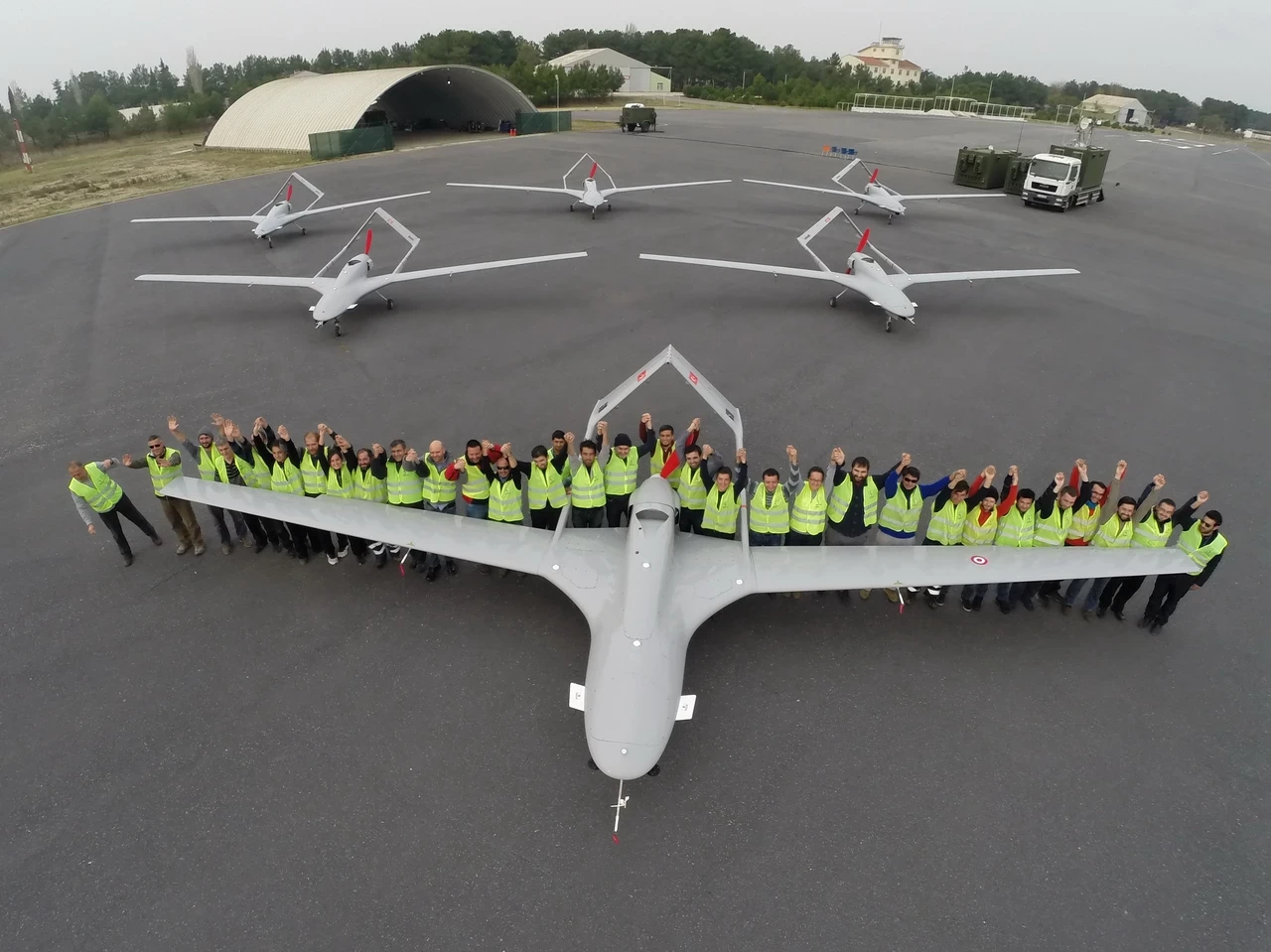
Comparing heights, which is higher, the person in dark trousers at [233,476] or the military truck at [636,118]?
the military truck at [636,118]

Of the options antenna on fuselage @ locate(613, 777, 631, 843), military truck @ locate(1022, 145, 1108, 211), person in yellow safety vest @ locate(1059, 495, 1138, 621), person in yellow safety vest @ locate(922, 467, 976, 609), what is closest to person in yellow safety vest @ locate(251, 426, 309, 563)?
antenna on fuselage @ locate(613, 777, 631, 843)

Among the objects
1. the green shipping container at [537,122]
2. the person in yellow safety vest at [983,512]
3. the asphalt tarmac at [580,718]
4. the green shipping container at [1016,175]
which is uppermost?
the green shipping container at [537,122]

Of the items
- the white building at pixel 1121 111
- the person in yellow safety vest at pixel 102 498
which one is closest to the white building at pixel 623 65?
the white building at pixel 1121 111

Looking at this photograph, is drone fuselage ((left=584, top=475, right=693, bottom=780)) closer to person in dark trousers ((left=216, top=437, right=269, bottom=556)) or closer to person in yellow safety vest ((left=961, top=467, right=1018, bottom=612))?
person in yellow safety vest ((left=961, top=467, right=1018, bottom=612))

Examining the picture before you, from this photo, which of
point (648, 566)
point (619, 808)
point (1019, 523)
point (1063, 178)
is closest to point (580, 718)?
point (619, 808)

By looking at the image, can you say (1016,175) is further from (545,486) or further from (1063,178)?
(545,486)

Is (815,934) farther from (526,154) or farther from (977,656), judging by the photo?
(526,154)

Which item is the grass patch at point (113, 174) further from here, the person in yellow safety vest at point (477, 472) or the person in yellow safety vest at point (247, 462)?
the person in yellow safety vest at point (477, 472)
